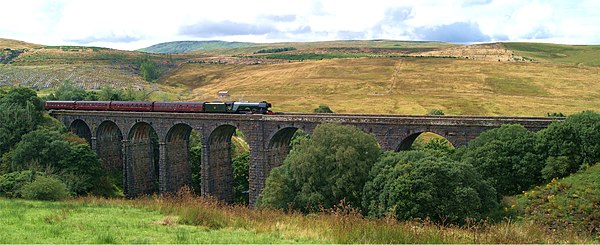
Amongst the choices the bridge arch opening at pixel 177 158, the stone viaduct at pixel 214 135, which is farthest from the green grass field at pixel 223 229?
the bridge arch opening at pixel 177 158

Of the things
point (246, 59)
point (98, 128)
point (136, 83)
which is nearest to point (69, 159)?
point (98, 128)

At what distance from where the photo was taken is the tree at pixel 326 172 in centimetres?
3097

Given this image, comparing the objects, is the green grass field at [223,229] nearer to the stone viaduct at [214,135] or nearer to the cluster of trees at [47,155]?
the stone viaduct at [214,135]

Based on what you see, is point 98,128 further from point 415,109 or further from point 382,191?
point 415,109

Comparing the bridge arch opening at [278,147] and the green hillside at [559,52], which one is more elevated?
the green hillside at [559,52]

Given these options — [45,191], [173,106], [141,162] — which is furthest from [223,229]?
[141,162]

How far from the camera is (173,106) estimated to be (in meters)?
51.5

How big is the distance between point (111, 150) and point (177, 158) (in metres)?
12.0

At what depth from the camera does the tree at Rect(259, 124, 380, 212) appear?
102 feet

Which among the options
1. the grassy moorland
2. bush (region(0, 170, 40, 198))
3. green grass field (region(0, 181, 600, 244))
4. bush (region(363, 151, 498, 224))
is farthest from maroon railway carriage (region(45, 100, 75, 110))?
green grass field (region(0, 181, 600, 244))

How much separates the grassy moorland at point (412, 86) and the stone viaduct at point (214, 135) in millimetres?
41451

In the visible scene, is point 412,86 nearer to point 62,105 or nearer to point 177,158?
point 177,158

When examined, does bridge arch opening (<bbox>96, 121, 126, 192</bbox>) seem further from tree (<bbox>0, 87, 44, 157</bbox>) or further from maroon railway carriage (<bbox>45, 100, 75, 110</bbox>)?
tree (<bbox>0, 87, 44, 157</bbox>)

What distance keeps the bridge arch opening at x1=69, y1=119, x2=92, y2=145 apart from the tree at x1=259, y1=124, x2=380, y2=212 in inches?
1442
